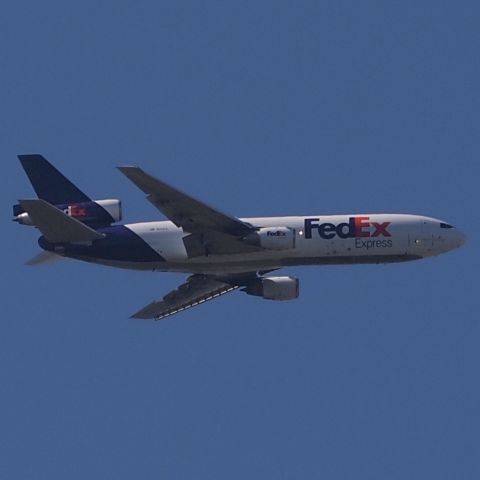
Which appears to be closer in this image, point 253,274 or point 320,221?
point 320,221

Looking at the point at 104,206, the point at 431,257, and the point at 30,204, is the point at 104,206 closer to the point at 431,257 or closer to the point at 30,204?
the point at 30,204

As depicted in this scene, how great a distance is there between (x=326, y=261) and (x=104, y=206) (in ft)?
39.3

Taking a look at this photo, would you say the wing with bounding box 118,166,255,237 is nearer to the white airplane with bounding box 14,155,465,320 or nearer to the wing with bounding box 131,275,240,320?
the white airplane with bounding box 14,155,465,320

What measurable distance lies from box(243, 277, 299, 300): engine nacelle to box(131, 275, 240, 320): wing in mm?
1828

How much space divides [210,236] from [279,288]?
7606mm

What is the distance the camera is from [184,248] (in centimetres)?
8919

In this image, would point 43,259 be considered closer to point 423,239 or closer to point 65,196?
point 65,196

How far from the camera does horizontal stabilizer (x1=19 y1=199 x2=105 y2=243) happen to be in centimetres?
8594

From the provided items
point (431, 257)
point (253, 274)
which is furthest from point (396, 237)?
point (253, 274)

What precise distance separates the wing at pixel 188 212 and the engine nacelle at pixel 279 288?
6.83m

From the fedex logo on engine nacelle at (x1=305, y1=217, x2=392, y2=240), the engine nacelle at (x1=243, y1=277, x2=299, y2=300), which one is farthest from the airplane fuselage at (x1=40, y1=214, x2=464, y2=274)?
the engine nacelle at (x1=243, y1=277, x2=299, y2=300)

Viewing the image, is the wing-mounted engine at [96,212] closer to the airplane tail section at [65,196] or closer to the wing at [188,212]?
the airplane tail section at [65,196]

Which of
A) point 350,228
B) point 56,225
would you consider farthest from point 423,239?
point 56,225

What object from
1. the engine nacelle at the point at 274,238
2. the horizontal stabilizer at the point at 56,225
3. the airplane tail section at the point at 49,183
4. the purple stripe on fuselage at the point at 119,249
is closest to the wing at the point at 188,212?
the engine nacelle at the point at 274,238
